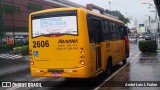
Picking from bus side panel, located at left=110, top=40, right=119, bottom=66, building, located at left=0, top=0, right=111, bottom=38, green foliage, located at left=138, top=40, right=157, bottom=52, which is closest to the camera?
bus side panel, located at left=110, top=40, right=119, bottom=66

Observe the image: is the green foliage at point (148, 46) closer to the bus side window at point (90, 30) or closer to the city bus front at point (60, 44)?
the bus side window at point (90, 30)

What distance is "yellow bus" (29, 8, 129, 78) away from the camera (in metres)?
12.1

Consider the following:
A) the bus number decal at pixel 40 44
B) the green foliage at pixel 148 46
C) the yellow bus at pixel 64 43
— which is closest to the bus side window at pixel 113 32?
the yellow bus at pixel 64 43

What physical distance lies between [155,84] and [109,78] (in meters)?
2.70

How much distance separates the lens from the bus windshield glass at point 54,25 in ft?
40.3

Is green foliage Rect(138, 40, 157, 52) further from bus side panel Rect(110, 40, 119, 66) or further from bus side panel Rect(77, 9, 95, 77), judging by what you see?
bus side panel Rect(77, 9, 95, 77)

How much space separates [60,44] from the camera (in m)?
12.4

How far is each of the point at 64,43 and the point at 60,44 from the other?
0.55 feet

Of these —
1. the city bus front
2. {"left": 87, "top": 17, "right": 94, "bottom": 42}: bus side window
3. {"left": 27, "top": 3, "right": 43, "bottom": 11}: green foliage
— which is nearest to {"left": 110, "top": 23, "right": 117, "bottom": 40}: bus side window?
{"left": 87, "top": 17, "right": 94, "bottom": 42}: bus side window

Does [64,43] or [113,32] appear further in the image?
[113,32]

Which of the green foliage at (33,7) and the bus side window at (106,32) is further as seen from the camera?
the green foliage at (33,7)

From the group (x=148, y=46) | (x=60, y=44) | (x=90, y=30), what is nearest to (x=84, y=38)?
(x=90, y=30)

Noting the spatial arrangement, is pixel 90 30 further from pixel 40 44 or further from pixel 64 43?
pixel 40 44

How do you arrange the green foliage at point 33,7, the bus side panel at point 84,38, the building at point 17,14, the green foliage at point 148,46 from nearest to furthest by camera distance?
the bus side panel at point 84,38 → the green foliage at point 148,46 → the building at point 17,14 → the green foliage at point 33,7
